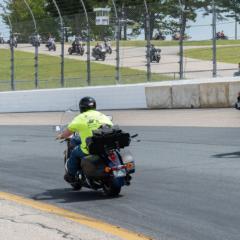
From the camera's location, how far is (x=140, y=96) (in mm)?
28766

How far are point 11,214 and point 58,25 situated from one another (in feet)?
78.4

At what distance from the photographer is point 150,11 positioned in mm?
28594

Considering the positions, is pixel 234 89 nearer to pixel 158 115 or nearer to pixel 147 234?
pixel 158 115

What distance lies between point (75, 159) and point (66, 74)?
73.0 ft

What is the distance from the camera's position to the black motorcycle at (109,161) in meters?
10.0

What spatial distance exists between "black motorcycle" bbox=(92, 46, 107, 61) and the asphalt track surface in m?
11.1

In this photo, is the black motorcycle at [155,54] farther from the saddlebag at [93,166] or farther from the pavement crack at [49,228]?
the pavement crack at [49,228]

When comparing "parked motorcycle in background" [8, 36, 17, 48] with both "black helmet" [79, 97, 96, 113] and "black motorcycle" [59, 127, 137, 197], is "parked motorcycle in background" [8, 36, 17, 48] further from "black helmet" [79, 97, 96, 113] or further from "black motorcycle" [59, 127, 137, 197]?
"black motorcycle" [59, 127, 137, 197]

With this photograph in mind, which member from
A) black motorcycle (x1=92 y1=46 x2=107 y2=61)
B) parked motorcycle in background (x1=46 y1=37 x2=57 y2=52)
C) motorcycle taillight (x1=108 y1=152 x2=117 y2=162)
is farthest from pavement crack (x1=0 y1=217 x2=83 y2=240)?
parked motorcycle in background (x1=46 y1=37 x2=57 y2=52)

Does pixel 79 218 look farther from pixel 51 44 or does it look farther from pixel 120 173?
pixel 51 44

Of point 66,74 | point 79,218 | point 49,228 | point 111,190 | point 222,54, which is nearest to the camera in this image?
point 49,228

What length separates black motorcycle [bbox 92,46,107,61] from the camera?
1200 inches

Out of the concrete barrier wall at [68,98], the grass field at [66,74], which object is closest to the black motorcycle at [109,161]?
the concrete barrier wall at [68,98]

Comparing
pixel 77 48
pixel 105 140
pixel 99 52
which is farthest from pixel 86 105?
pixel 77 48
